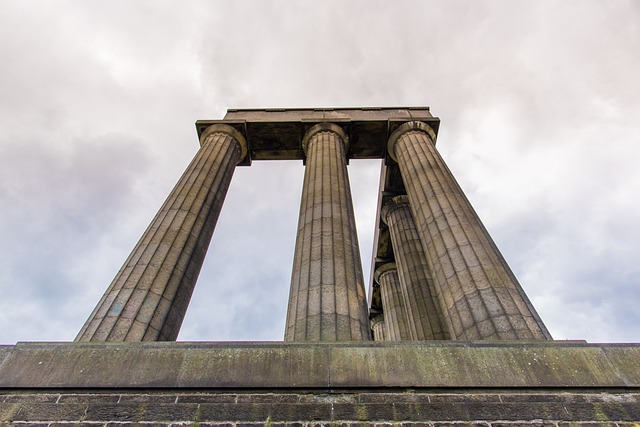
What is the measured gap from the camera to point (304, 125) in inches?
808

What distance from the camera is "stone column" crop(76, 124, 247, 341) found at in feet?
30.9

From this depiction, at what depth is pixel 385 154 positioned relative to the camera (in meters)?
21.4

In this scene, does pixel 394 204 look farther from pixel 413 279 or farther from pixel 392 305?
pixel 392 305

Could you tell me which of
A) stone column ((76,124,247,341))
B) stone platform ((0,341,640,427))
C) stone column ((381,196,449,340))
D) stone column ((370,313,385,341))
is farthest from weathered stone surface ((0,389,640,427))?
stone column ((370,313,385,341))

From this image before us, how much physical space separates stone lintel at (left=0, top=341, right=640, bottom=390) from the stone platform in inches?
0.7

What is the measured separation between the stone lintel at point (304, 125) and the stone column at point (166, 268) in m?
4.48

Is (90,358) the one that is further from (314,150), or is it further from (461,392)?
(314,150)

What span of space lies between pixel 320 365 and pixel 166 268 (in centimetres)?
626

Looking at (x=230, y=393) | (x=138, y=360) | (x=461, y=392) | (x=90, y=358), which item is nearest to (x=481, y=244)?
(x=461, y=392)

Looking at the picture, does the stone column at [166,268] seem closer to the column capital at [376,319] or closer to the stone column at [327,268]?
the stone column at [327,268]

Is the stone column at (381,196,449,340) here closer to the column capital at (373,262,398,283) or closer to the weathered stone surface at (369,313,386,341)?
the column capital at (373,262,398,283)

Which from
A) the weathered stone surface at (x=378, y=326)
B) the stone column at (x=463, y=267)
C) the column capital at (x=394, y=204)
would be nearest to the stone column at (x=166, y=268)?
the stone column at (x=463, y=267)

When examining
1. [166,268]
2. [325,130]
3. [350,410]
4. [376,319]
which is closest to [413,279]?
[325,130]

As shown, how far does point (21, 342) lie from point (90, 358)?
1665 mm
